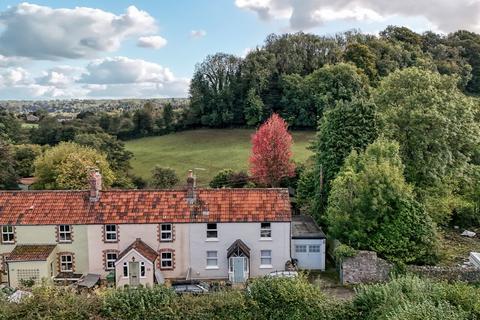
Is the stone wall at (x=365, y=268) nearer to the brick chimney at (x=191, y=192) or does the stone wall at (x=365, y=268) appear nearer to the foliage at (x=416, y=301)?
the foliage at (x=416, y=301)

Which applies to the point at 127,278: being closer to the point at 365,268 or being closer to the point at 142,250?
the point at 142,250

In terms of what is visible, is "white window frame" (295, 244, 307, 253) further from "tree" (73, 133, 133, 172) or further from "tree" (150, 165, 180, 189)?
"tree" (73, 133, 133, 172)

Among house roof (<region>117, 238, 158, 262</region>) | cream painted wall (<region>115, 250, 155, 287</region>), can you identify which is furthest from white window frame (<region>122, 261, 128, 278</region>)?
house roof (<region>117, 238, 158, 262</region>)

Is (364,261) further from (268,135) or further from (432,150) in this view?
(268,135)

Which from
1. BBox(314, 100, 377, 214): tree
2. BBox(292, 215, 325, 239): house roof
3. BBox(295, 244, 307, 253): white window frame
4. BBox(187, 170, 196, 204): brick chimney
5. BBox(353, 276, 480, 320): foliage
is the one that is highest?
BBox(314, 100, 377, 214): tree

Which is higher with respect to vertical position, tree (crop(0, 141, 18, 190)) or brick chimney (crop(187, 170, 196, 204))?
brick chimney (crop(187, 170, 196, 204))

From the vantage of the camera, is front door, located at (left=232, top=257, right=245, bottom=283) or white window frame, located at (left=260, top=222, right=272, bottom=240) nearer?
front door, located at (left=232, top=257, right=245, bottom=283)

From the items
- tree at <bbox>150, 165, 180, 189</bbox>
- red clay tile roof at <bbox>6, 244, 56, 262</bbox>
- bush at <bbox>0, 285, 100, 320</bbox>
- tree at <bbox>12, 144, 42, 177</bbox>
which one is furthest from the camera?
tree at <bbox>12, 144, 42, 177</bbox>
